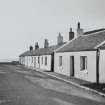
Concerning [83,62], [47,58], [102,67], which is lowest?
[102,67]

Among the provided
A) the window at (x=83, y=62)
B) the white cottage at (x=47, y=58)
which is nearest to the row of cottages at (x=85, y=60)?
the window at (x=83, y=62)

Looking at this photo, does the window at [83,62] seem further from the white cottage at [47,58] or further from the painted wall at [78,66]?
the white cottage at [47,58]

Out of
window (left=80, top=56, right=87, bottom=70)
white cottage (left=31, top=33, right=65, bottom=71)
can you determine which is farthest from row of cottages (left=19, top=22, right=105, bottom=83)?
white cottage (left=31, top=33, right=65, bottom=71)

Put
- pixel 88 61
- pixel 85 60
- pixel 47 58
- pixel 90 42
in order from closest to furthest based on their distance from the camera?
pixel 88 61 < pixel 85 60 < pixel 90 42 < pixel 47 58

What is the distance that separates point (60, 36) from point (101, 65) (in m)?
20.5

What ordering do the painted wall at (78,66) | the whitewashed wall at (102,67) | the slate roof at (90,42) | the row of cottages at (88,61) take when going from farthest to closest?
1. the slate roof at (90,42)
2. the painted wall at (78,66)
3. the row of cottages at (88,61)
4. the whitewashed wall at (102,67)

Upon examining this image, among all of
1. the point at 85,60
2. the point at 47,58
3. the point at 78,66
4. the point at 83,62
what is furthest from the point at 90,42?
the point at 47,58

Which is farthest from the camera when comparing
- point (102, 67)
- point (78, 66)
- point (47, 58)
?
point (47, 58)

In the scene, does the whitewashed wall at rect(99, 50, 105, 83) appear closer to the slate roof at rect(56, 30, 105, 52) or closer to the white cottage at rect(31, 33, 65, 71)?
the slate roof at rect(56, 30, 105, 52)

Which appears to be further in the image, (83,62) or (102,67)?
(83,62)

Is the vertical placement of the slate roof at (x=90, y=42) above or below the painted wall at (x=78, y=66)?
above

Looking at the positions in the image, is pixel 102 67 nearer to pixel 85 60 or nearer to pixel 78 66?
pixel 85 60

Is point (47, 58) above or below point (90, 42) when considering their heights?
below

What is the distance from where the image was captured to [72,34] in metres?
27.9
